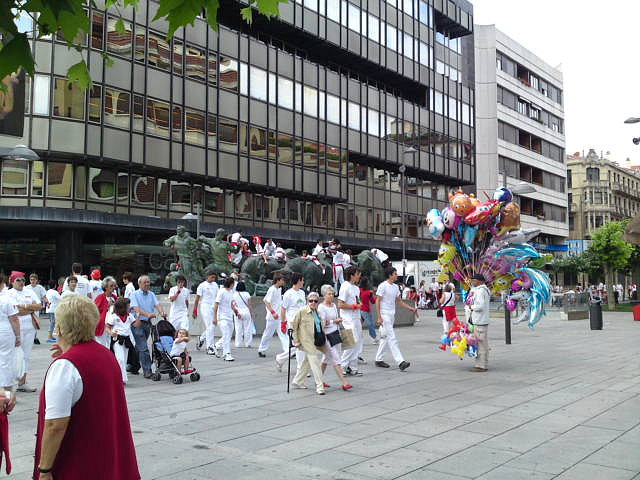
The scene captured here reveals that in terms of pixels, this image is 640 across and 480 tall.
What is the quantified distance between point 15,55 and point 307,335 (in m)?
7.34

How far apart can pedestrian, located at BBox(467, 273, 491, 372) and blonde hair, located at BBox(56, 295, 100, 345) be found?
31.0ft

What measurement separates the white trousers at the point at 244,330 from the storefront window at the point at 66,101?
16731mm

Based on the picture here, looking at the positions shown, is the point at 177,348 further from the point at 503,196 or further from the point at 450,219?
the point at 503,196

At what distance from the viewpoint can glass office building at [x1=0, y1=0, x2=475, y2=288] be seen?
2903cm

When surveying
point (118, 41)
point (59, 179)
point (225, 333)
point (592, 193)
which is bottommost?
point (225, 333)

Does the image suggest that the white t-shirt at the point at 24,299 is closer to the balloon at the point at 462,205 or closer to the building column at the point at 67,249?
the balloon at the point at 462,205

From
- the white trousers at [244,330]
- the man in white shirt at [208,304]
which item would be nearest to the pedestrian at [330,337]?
the man in white shirt at [208,304]

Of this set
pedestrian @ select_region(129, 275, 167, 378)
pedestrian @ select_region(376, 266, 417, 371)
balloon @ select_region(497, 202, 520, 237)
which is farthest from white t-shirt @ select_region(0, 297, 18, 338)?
balloon @ select_region(497, 202, 520, 237)

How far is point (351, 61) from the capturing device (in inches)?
1745

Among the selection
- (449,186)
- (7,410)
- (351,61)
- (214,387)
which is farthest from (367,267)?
(449,186)

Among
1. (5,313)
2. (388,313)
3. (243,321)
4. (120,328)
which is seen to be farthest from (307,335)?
(243,321)

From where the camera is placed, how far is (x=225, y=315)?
13992 millimetres

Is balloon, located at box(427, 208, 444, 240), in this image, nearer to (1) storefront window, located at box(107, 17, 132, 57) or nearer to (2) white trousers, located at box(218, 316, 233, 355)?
(2) white trousers, located at box(218, 316, 233, 355)

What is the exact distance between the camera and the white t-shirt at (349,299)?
1156cm
